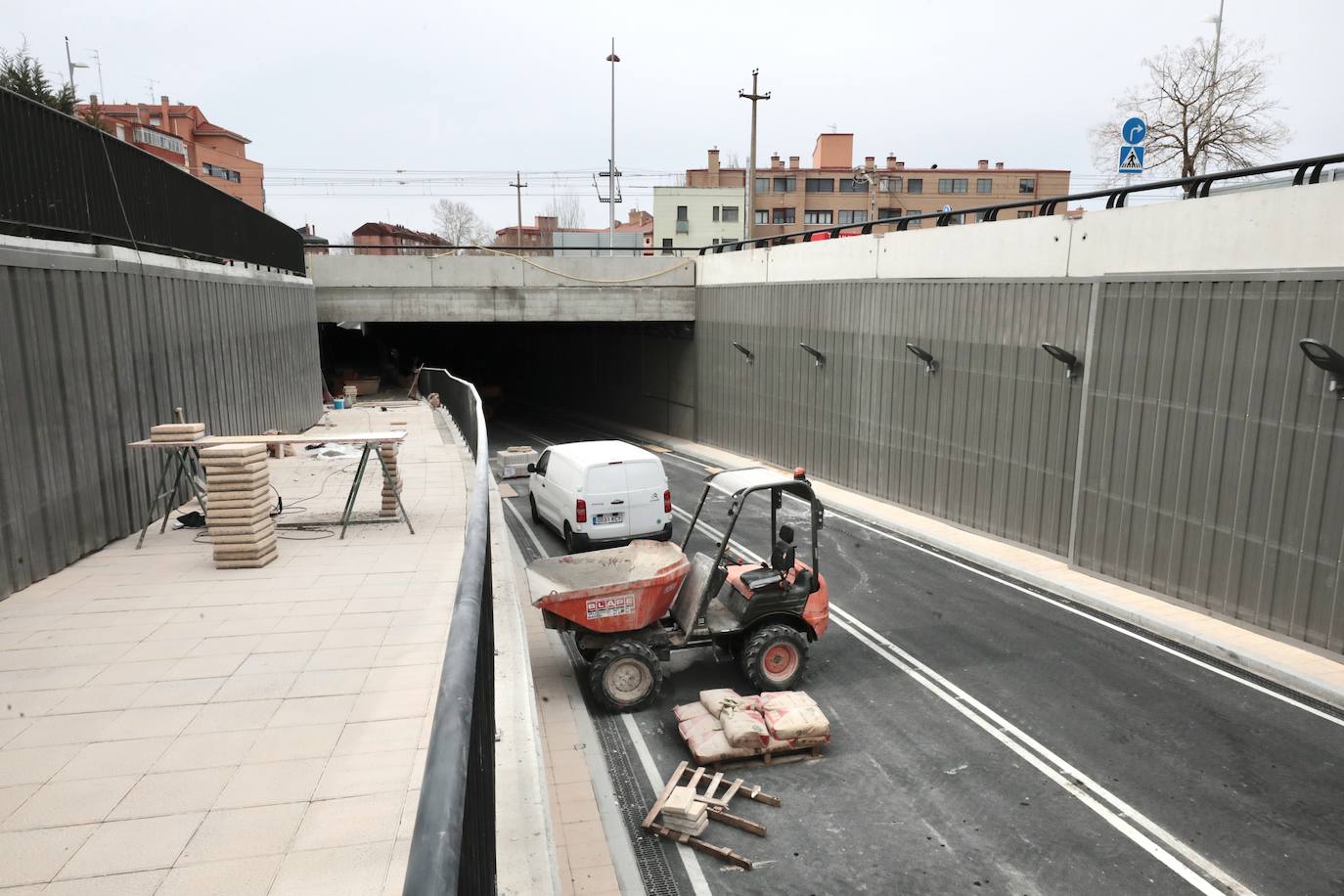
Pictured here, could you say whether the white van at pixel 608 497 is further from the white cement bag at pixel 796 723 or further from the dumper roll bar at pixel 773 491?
the white cement bag at pixel 796 723

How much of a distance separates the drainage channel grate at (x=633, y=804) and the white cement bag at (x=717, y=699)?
3.11 feet

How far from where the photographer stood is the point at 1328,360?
9789 mm

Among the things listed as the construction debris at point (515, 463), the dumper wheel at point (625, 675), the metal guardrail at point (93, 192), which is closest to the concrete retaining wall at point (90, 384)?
the metal guardrail at point (93, 192)

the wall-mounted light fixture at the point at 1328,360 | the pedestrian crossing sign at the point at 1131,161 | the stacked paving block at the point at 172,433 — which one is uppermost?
the pedestrian crossing sign at the point at 1131,161

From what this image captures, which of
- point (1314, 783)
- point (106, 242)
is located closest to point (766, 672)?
point (1314, 783)

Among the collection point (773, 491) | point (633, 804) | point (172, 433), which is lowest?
point (633, 804)

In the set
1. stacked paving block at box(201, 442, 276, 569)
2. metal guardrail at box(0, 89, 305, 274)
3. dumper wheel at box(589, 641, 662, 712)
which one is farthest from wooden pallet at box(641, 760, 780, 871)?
metal guardrail at box(0, 89, 305, 274)

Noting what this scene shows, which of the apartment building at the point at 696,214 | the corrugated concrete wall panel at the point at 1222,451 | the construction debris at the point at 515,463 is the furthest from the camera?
the apartment building at the point at 696,214

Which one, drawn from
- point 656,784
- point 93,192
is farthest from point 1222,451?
point 93,192

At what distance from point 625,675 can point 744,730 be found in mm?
1706

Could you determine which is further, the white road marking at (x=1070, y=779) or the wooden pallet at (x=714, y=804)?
the wooden pallet at (x=714, y=804)

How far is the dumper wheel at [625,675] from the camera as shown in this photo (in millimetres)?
8883

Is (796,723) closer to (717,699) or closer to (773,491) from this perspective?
(717,699)

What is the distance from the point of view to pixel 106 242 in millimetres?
10664
